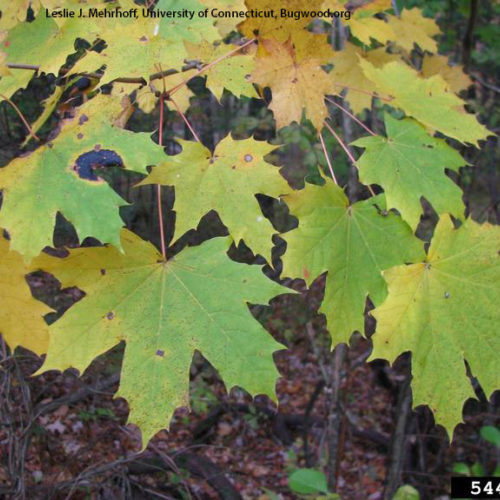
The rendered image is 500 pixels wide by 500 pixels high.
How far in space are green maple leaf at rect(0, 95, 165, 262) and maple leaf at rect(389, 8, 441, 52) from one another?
1.68 m

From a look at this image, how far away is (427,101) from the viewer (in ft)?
5.30

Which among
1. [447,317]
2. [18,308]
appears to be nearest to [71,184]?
[18,308]

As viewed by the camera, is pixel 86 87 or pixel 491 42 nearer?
pixel 86 87

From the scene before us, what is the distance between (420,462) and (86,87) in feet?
10.7

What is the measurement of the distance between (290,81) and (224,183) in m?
0.32

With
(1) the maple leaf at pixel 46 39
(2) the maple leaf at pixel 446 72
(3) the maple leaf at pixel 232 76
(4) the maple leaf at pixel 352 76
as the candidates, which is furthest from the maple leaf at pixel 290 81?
(2) the maple leaf at pixel 446 72

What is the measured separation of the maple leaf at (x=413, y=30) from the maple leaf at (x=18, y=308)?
193cm

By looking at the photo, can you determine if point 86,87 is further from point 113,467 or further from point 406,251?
point 113,467

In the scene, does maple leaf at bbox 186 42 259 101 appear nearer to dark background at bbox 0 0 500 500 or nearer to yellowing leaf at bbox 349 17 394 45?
dark background at bbox 0 0 500 500

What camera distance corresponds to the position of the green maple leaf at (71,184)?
3.35ft

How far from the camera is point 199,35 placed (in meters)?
1.25

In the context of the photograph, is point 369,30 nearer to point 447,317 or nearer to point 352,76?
point 352,76

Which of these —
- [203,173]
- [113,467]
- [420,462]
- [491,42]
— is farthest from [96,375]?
[491,42]

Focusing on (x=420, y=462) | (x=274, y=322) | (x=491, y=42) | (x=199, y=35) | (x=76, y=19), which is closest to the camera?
(x=199, y=35)
